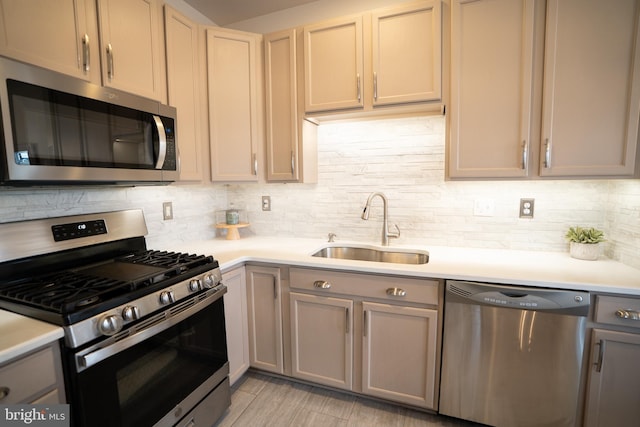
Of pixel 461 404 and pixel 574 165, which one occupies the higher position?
pixel 574 165

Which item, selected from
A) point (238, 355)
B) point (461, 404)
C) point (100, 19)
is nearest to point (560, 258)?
point (461, 404)

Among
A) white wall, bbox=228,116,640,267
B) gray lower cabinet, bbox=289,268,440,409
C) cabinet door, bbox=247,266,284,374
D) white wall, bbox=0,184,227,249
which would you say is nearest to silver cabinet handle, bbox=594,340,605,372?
white wall, bbox=228,116,640,267

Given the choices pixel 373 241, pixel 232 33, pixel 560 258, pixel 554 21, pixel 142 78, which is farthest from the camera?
pixel 373 241

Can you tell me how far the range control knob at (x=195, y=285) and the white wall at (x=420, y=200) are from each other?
1082 mm

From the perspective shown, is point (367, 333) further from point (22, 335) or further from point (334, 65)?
point (334, 65)

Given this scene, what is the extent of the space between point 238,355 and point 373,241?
1173 mm

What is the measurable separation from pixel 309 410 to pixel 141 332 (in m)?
1.11

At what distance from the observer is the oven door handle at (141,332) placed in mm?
1008

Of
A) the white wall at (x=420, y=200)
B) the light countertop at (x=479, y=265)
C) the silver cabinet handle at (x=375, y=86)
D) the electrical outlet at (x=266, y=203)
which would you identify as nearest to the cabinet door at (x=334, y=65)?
the silver cabinet handle at (x=375, y=86)

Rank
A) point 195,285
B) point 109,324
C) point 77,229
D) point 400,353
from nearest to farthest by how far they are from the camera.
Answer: point 109,324, point 195,285, point 77,229, point 400,353

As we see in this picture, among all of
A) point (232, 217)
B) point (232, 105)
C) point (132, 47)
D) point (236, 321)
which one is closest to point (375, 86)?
point (232, 105)

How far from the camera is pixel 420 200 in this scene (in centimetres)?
210

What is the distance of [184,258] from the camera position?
1.58 meters

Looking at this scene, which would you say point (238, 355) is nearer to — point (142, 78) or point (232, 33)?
point (142, 78)
